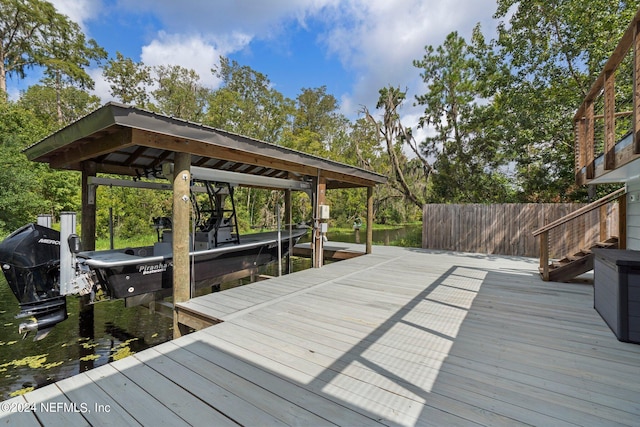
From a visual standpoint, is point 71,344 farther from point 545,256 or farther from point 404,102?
point 404,102

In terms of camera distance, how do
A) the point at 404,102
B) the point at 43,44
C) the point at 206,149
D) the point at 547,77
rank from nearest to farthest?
1. the point at 206,149
2. the point at 547,77
3. the point at 404,102
4. the point at 43,44

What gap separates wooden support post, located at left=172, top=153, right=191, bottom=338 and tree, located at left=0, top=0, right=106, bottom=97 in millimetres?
20240

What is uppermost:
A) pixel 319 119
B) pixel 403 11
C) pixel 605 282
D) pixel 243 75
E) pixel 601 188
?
pixel 243 75

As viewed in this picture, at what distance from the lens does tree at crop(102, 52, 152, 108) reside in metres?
16.0

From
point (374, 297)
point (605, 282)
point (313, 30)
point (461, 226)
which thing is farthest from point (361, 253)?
point (313, 30)

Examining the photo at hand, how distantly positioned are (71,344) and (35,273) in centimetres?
176

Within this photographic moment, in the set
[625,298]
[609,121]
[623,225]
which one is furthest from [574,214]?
[625,298]

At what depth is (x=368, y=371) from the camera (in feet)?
6.86

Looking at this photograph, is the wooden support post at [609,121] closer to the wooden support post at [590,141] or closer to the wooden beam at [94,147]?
the wooden support post at [590,141]

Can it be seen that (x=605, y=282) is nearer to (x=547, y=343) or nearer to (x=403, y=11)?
(x=547, y=343)

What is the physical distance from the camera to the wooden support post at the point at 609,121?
3.38 meters

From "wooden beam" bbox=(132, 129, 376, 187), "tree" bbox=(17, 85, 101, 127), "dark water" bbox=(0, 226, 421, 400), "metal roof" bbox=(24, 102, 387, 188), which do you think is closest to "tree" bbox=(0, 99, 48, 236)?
"tree" bbox=(17, 85, 101, 127)

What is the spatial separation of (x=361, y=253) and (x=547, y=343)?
222 inches

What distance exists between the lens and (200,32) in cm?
1494
